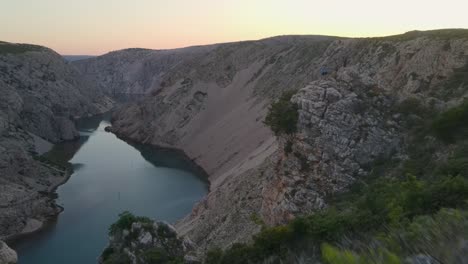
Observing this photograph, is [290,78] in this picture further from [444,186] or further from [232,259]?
[444,186]

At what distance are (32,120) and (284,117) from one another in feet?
279

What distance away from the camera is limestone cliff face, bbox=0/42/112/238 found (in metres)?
55.2

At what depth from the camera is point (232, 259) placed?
21203 mm

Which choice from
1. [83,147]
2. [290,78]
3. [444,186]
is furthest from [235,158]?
[444,186]

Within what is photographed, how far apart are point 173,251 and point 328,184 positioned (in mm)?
9741

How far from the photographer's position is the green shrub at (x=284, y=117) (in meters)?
28.8

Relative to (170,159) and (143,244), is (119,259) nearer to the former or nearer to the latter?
(143,244)

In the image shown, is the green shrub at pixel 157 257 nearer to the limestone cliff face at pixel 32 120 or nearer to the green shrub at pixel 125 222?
the green shrub at pixel 125 222

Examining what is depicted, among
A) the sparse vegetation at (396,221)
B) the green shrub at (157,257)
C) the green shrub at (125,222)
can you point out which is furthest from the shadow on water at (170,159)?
the sparse vegetation at (396,221)

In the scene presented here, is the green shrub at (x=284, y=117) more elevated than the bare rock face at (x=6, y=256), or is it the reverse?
the green shrub at (x=284, y=117)

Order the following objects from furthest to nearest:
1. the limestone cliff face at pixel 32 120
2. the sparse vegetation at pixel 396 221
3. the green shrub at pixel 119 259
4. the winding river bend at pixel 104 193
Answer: the limestone cliff face at pixel 32 120 < the winding river bend at pixel 104 193 < the green shrub at pixel 119 259 < the sparse vegetation at pixel 396 221

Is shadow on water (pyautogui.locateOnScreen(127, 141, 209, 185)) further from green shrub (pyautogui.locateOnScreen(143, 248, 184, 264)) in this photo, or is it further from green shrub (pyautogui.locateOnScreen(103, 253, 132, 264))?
green shrub (pyautogui.locateOnScreen(143, 248, 184, 264))

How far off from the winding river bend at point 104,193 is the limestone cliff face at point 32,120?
2.68 metres

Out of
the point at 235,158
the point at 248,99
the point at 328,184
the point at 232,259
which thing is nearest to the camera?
the point at 232,259
